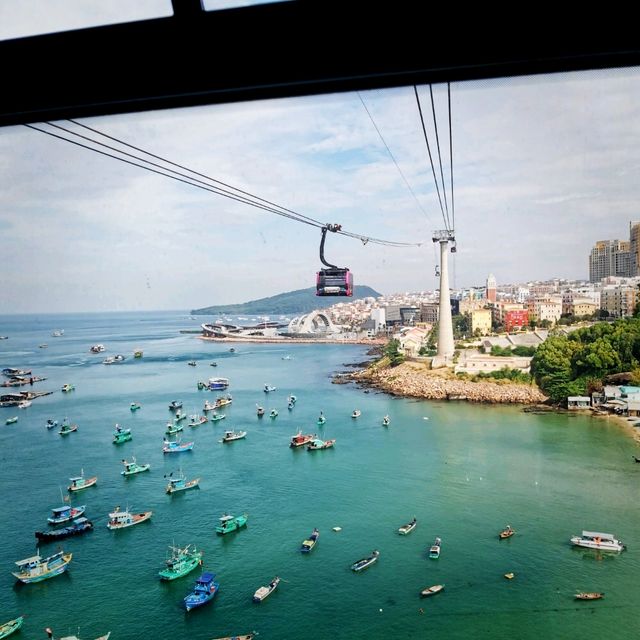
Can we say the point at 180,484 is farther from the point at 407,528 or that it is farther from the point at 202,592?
the point at 407,528

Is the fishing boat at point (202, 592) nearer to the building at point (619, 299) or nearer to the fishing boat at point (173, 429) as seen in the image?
the fishing boat at point (173, 429)

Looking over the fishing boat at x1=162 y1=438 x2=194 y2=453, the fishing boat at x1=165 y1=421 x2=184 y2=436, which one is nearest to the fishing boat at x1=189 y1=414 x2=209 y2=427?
the fishing boat at x1=165 y1=421 x2=184 y2=436

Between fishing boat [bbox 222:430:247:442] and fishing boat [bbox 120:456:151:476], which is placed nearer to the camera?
fishing boat [bbox 120:456:151:476]

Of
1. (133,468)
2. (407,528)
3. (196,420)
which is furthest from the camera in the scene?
(196,420)

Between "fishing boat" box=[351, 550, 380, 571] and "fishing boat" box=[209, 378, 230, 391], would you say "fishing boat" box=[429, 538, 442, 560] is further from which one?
"fishing boat" box=[209, 378, 230, 391]

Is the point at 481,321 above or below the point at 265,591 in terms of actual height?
above

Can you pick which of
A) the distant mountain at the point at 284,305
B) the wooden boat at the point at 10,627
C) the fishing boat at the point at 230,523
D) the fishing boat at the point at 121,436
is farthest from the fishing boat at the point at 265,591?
the distant mountain at the point at 284,305

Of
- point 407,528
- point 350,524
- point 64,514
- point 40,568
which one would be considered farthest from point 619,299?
point 40,568
